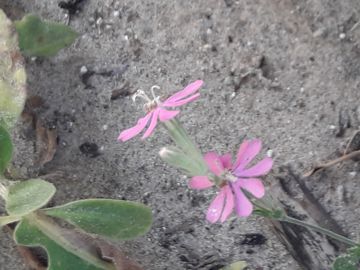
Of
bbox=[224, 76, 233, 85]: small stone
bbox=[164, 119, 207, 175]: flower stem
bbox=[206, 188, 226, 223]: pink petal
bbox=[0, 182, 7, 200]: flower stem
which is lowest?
bbox=[206, 188, 226, 223]: pink petal

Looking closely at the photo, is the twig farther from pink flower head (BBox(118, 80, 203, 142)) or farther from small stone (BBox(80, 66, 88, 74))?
small stone (BBox(80, 66, 88, 74))

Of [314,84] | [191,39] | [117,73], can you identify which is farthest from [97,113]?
[314,84]

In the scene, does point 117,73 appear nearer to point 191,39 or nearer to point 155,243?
point 191,39

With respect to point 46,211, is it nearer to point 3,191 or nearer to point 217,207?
point 3,191

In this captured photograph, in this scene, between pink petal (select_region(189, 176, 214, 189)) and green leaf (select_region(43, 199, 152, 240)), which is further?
green leaf (select_region(43, 199, 152, 240))

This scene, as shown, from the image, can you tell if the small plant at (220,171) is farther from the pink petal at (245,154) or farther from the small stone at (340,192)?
the small stone at (340,192)

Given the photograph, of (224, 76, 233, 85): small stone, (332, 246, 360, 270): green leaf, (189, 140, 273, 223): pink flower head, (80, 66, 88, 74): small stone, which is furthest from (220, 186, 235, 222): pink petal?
(80, 66, 88, 74): small stone
